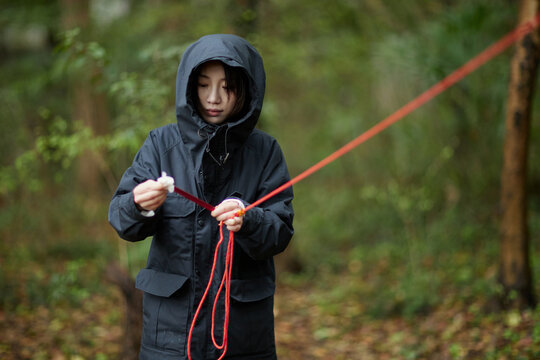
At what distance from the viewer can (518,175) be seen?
4109mm

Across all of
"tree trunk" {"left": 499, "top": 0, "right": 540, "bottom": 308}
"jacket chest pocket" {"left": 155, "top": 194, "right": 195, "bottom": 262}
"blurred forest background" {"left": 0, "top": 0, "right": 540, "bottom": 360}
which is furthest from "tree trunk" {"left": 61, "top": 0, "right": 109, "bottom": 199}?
"jacket chest pocket" {"left": 155, "top": 194, "right": 195, "bottom": 262}

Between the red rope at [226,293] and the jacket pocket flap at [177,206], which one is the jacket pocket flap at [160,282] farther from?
the jacket pocket flap at [177,206]

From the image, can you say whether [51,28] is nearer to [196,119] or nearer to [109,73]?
[109,73]

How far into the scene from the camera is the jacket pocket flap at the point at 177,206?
192 centimetres

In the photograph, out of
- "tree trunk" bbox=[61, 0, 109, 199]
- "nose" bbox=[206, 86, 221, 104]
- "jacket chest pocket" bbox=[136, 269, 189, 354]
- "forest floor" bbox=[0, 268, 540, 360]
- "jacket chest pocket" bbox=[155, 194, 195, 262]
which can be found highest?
"tree trunk" bbox=[61, 0, 109, 199]

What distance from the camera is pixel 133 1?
10.5 metres

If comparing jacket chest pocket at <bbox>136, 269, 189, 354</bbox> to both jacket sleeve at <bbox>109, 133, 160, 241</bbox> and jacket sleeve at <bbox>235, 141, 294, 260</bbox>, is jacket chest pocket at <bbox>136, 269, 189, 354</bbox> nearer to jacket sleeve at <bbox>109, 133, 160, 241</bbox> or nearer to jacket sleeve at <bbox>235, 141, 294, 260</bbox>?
jacket sleeve at <bbox>109, 133, 160, 241</bbox>

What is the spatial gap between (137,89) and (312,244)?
5.01m

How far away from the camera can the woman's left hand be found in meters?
1.73

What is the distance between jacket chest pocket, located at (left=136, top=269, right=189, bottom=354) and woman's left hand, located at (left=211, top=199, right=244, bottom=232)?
33cm

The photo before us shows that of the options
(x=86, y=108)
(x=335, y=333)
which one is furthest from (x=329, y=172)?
(x=335, y=333)

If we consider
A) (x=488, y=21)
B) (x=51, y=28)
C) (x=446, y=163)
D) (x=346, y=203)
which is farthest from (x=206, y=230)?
(x=51, y=28)

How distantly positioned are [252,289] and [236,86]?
0.85 m

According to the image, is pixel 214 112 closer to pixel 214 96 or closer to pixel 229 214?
pixel 214 96
